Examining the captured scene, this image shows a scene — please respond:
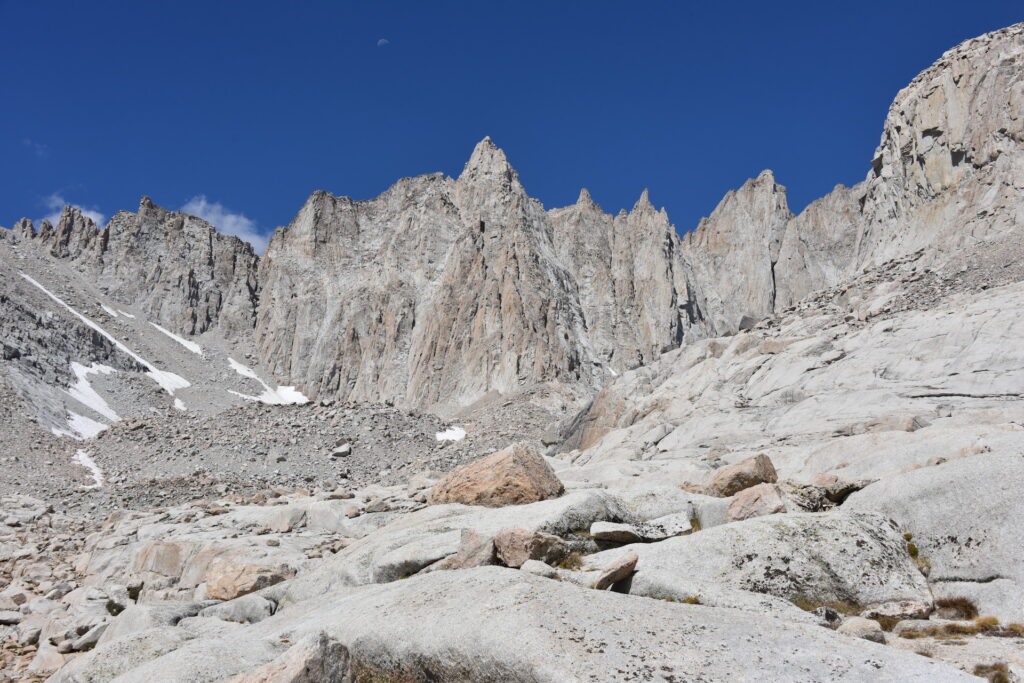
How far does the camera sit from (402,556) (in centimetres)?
1402

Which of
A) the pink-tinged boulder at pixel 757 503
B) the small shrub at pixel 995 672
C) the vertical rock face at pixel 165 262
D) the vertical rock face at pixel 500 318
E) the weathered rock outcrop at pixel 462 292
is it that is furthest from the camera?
the vertical rock face at pixel 165 262

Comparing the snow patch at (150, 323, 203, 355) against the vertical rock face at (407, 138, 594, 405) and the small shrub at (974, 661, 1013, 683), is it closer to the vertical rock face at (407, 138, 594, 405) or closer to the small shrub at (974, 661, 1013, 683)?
the vertical rock face at (407, 138, 594, 405)

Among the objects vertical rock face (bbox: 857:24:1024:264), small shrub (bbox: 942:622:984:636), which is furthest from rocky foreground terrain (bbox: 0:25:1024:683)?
vertical rock face (bbox: 857:24:1024:264)

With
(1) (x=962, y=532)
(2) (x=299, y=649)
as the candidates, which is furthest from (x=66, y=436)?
(1) (x=962, y=532)

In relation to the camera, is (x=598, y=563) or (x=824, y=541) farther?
(x=598, y=563)

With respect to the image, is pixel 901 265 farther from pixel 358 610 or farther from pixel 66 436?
pixel 66 436

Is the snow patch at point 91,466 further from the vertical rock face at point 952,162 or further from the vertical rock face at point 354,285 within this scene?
the vertical rock face at point 952,162

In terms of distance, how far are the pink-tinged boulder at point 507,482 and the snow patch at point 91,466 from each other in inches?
1687

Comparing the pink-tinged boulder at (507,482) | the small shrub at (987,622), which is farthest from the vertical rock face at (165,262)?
the small shrub at (987,622)

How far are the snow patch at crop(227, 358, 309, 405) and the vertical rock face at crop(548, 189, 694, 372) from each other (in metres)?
49.3

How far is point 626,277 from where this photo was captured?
138375mm

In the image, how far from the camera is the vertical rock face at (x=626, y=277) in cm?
12925

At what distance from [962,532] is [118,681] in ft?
39.1

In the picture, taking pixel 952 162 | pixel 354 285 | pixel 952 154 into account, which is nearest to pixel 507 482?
pixel 952 162
